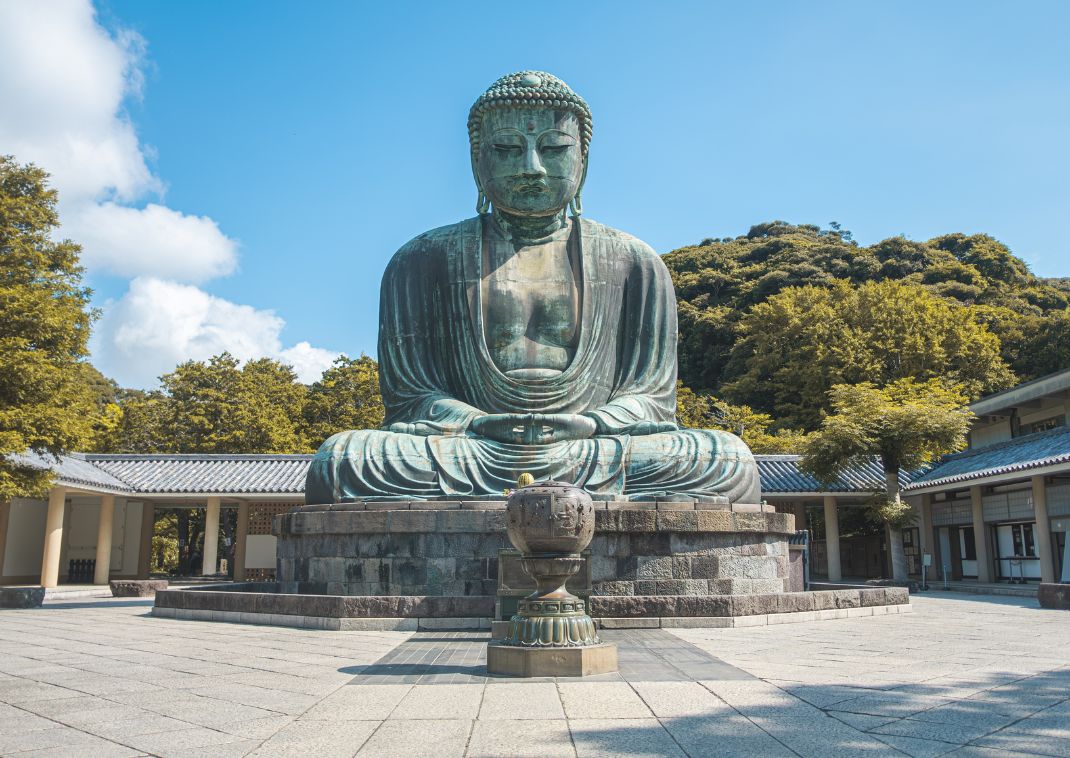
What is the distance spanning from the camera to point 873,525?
90.3ft

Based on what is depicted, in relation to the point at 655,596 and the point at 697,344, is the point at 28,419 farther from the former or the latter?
the point at 697,344

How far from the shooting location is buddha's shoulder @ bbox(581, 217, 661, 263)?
11867 mm

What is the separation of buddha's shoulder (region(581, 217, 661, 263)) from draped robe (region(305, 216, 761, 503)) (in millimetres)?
21

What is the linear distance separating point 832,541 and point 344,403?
15.4 meters

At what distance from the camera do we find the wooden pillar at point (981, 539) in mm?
20984

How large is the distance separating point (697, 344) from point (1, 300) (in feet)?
108

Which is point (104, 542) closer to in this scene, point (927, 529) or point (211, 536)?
point (211, 536)

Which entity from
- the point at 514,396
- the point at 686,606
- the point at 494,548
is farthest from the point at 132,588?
the point at 686,606

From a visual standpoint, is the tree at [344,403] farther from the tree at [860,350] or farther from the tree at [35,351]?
the tree at [860,350]

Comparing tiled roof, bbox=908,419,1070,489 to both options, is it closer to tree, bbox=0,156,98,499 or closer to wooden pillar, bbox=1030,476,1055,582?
wooden pillar, bbox=1030,476,1055,582

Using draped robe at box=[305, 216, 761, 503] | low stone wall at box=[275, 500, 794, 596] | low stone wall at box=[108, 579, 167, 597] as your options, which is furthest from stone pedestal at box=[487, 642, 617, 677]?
low stone wall at box=[108, 579, 167, 597]

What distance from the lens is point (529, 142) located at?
11383mm

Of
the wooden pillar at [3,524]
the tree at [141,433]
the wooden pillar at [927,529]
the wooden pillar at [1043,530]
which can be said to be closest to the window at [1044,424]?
the wooden pillar at [1043,530]

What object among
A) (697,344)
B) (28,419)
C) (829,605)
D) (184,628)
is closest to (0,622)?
(184,628)
